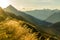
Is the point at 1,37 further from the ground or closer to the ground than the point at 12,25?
closer to the ground

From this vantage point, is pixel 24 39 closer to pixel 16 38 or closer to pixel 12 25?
pixel 16 38

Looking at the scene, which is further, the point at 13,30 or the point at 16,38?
the point at 13,30

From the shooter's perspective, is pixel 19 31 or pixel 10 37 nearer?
pixel 10 37

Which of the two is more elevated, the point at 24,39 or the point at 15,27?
the point at 15,27

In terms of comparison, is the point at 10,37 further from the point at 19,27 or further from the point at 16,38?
the point at 19,27

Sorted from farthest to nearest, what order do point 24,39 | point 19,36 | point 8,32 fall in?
point 8,32, point 19,36, point 24,39

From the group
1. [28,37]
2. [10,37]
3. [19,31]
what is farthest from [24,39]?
[19,31]

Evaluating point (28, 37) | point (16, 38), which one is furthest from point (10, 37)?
point (28, 37)

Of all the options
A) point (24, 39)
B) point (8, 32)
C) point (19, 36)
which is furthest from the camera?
point (8, 32)

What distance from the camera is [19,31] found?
32.5 m

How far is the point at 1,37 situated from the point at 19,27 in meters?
5.79

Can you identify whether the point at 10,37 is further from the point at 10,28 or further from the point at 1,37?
the point at 10,28

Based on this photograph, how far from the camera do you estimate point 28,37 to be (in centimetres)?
2838

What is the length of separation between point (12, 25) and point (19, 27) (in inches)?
42.4
